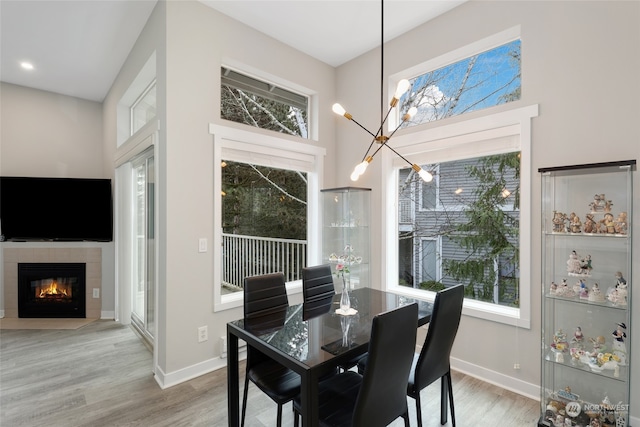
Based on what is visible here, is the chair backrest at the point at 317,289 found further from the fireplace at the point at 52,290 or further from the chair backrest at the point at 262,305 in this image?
the fireplace at the point at 52,290

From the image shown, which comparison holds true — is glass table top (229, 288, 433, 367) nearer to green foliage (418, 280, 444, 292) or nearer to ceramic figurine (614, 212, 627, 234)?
green foliage (418, 280, 444, 292)

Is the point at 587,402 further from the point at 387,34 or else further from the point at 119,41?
the point at 119,41

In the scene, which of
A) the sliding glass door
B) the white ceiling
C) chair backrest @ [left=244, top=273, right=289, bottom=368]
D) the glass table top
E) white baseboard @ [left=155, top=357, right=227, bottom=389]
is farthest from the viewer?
the sliding glass door

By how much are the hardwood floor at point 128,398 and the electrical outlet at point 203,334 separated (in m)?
0.32

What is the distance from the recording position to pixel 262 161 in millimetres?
3438

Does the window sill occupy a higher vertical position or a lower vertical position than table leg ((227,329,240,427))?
higher

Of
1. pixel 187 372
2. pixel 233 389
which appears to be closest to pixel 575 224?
pixel 233 389

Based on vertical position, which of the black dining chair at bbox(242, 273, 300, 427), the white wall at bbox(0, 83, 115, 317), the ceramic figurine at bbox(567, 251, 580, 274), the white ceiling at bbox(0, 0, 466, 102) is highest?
the white ceiling at bbox(0, 0, 466, 102)

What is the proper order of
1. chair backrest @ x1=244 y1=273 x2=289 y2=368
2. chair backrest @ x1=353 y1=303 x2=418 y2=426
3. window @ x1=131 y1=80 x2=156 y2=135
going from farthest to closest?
window @ x1=131 y1=80 x2=156 y2=135 → chair backrest @ x1=244 y1=273 x2=289 y2=368 → chair backrest @ x1=353 y1=303 x2=418 y2=426

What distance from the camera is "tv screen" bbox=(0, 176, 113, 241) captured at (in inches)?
171

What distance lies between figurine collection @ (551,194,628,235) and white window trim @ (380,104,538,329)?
286 mm

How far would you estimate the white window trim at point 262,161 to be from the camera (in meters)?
2.98

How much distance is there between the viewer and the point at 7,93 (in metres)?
4.38

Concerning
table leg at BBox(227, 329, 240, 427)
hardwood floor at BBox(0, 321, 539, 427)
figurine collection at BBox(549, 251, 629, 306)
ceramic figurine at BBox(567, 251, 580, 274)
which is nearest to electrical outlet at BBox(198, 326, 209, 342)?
hardwood floor at BBox(0, 321, 539, 427)
